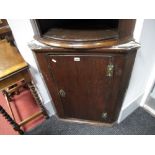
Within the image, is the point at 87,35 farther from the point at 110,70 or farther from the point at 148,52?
the point at 148,52

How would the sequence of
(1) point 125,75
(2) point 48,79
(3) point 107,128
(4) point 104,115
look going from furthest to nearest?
(3) point 107,128, (4) point 104,115, (2) point 48,79, (1) point 125,75

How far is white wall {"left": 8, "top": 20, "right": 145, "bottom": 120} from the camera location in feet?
3.14

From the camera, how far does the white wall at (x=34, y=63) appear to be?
957mm

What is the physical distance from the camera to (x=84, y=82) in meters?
1.08

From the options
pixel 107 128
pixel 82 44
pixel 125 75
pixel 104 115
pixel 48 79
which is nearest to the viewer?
pixel 82 44

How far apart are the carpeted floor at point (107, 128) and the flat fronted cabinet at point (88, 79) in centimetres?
14

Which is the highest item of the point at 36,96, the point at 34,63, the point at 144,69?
the point at 34,63

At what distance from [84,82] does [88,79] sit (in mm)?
43

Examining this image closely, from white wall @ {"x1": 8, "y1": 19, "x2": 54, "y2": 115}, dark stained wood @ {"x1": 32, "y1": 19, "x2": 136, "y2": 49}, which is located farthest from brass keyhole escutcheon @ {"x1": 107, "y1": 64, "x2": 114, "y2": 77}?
white wall @ {"x1": 8, "y1": 19, "x2": 54, "y2": 115}

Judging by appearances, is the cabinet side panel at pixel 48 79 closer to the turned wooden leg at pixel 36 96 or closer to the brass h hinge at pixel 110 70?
the turned wooden leg at pixel 36 96

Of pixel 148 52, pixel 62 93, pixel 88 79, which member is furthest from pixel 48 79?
pixel 148 52
